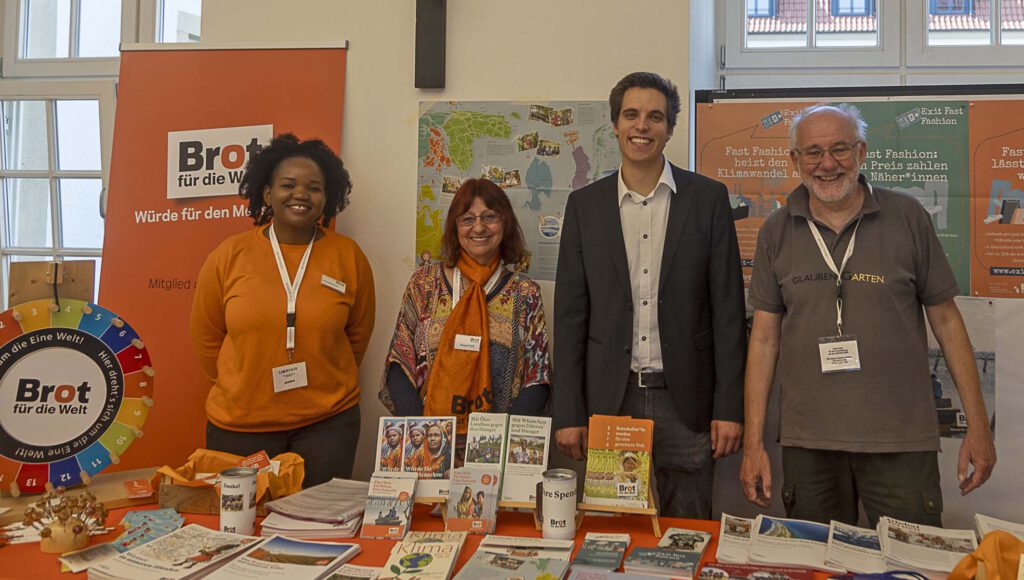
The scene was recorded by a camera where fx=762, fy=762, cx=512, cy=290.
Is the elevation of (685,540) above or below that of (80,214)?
below

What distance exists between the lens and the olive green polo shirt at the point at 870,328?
2.11m

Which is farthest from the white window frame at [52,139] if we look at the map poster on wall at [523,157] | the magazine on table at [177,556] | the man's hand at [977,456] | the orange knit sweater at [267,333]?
the man's hand at [977,456]

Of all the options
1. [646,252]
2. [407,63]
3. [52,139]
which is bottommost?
[646,252]

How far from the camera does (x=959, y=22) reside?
353 centimetres

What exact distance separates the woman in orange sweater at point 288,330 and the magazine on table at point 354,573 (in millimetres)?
999

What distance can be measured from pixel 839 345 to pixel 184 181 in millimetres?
2682

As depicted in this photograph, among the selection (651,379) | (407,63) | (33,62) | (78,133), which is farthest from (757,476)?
(33,62)

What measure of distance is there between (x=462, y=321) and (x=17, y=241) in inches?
119

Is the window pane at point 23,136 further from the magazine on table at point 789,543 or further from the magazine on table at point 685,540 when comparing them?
the magazine on table at point 789,543

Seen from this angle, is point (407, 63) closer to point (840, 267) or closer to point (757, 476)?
point (840, 267)

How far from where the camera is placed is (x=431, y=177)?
3.19m

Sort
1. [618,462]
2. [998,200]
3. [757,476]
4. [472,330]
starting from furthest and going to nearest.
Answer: [998,200] → [472,330] → [757,476] → [618,462]

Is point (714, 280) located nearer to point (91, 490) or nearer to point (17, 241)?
point (91, 490)

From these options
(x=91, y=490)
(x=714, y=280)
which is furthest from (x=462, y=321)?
(x=91, y=490)
